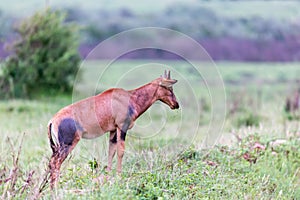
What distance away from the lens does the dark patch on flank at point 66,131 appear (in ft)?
19.4

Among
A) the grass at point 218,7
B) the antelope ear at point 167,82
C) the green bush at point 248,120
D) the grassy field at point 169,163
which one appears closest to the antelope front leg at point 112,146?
the grassy field at point 169,163

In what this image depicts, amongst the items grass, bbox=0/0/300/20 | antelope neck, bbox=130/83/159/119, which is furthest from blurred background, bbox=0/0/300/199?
grass, bbox=0/0/300/20

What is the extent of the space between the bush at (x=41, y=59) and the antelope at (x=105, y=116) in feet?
28.6

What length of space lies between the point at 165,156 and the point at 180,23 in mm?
31076

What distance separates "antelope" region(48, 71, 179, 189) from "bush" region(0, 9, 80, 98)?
872 cm

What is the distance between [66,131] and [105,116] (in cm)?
38

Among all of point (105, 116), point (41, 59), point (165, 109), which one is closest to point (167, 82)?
point (105, 116)

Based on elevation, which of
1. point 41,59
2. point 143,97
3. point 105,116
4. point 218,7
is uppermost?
point 218,7

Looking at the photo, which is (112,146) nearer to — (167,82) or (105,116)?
(105,116)

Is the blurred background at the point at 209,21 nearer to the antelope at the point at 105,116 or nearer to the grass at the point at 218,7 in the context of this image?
the grass at the point at 218,7

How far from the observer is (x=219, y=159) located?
729cm

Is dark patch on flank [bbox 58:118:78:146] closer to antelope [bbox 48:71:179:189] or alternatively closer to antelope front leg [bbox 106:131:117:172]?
antelope [bbox 48:71:179:189]

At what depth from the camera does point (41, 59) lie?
15.0 meters

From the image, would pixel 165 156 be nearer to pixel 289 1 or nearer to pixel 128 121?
pixel 128 121
